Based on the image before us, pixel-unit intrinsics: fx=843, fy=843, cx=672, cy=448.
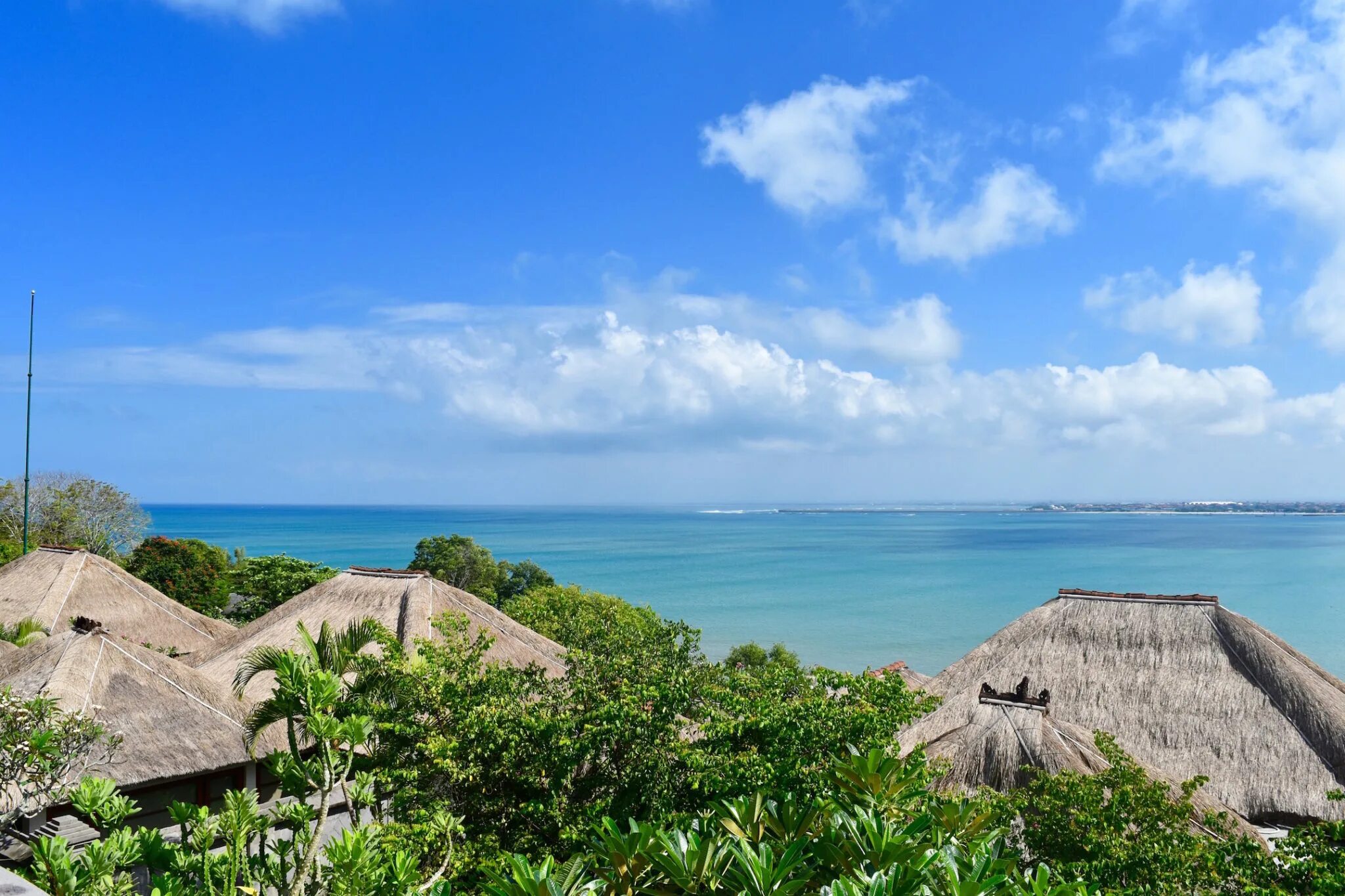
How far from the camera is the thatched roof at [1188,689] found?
12500 millimetres

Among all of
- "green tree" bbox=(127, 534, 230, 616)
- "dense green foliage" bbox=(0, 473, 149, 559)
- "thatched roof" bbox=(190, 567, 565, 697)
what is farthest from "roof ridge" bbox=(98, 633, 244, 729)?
"dense green foliage" bbox=(0, 473, 149, 559)

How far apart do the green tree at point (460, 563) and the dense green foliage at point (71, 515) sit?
46.3ft

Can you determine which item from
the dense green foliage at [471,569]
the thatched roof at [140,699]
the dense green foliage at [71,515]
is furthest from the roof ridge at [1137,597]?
the dense green foliage at [71,515]

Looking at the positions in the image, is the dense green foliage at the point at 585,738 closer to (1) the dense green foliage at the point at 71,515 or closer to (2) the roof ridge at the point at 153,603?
(2) the roof ridge at the point at 153,603

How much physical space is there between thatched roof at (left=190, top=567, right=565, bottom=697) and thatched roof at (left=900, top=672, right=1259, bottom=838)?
6839mm

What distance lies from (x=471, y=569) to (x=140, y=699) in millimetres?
25657

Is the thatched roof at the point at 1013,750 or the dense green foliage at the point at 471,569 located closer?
the thatched roof at the point at 1013,750

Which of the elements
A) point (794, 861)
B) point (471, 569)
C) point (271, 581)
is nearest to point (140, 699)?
point (794, 861)

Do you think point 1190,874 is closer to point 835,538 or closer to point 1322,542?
point 835,538

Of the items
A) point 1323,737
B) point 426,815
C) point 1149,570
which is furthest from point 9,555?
point 1149,570

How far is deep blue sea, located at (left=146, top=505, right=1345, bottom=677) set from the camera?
155 ft

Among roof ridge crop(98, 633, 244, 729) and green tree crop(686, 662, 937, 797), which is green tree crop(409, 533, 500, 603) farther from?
green tree crop(686, 662, 937, 797)

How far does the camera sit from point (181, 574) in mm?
29266

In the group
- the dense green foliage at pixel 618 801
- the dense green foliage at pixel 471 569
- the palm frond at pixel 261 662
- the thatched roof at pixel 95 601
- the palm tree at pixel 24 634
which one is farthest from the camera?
the dense green foliage at pixel 471 569
